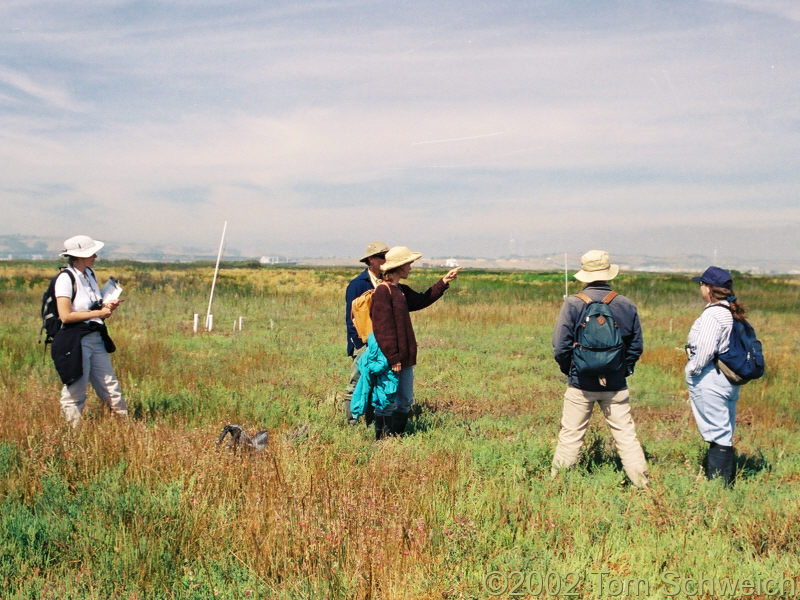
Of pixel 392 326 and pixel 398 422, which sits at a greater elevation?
pixel 392 326

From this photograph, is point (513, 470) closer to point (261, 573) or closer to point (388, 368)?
point (388, 368)

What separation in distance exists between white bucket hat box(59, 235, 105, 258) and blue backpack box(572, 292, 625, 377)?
417 centimetres

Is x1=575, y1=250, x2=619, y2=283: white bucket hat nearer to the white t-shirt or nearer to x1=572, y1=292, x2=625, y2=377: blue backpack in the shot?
x1=572, y1=292, x2=625, y2=377: blue backpack

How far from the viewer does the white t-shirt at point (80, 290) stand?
517 centimetres

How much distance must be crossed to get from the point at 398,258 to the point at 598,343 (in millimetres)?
1943

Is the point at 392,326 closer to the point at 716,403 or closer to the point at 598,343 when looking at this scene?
the point at 598,343

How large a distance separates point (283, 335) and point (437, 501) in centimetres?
1130

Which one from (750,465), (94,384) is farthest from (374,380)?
(750,465)

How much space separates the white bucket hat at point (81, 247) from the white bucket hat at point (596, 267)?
4152mm

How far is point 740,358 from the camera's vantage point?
4.90 meters

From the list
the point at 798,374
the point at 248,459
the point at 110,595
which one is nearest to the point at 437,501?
the point at 248,459

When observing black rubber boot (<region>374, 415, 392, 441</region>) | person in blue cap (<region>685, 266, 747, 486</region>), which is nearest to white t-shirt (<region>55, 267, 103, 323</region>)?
black rubber boot (<region>374, 415, 392, 441</region>)

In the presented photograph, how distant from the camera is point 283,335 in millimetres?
14727

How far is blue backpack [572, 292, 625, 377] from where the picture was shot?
15.3ft
